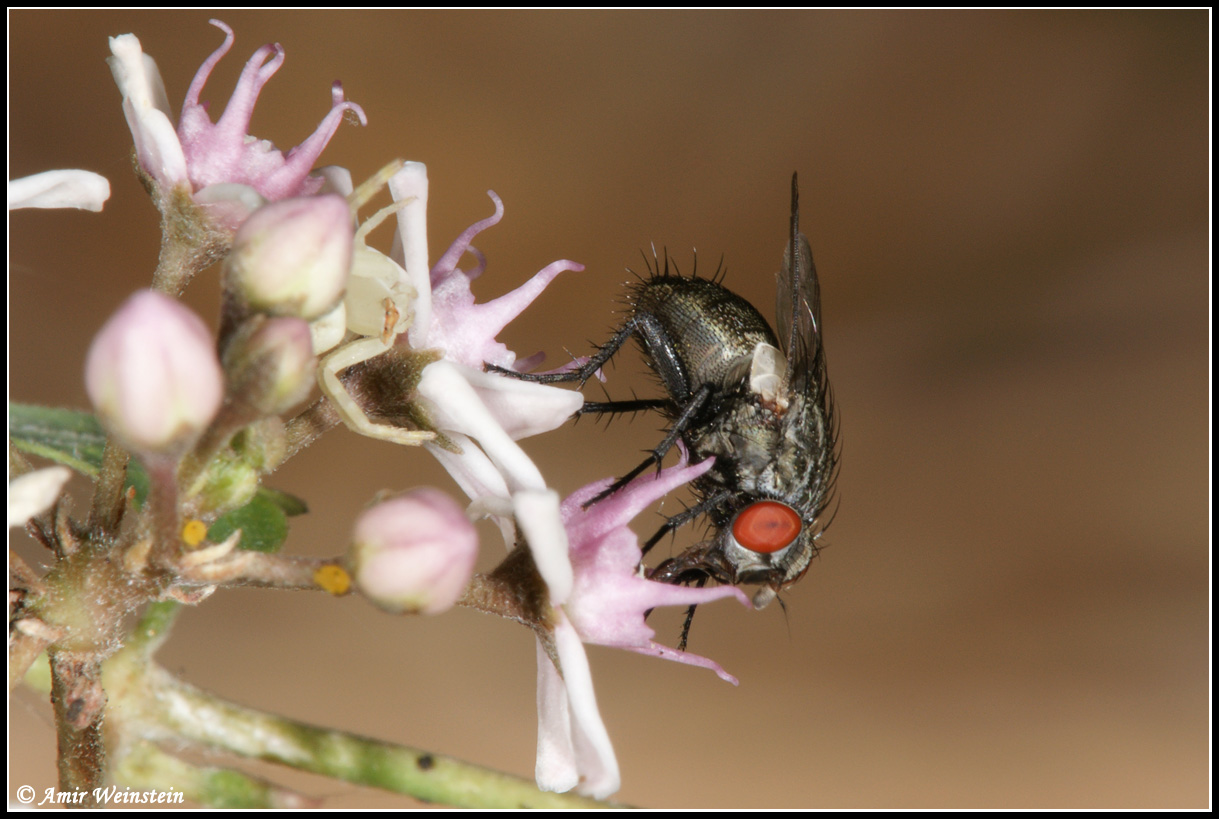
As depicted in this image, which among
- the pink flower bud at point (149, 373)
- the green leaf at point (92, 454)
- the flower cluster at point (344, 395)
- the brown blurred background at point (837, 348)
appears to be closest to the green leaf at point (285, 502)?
the green leaf at point (92, 454)

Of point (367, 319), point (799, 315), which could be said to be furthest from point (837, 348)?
point (367, 319)

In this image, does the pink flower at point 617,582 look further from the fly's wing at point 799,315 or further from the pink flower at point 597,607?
the fly's wing at point 799,315

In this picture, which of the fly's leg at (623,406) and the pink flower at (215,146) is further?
the fly's leg at (623,406)

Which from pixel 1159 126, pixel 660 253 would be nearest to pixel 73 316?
pixel 660 253

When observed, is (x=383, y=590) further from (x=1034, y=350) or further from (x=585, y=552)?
(x=1034, y=350)

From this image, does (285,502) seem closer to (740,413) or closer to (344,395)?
(344,395)
